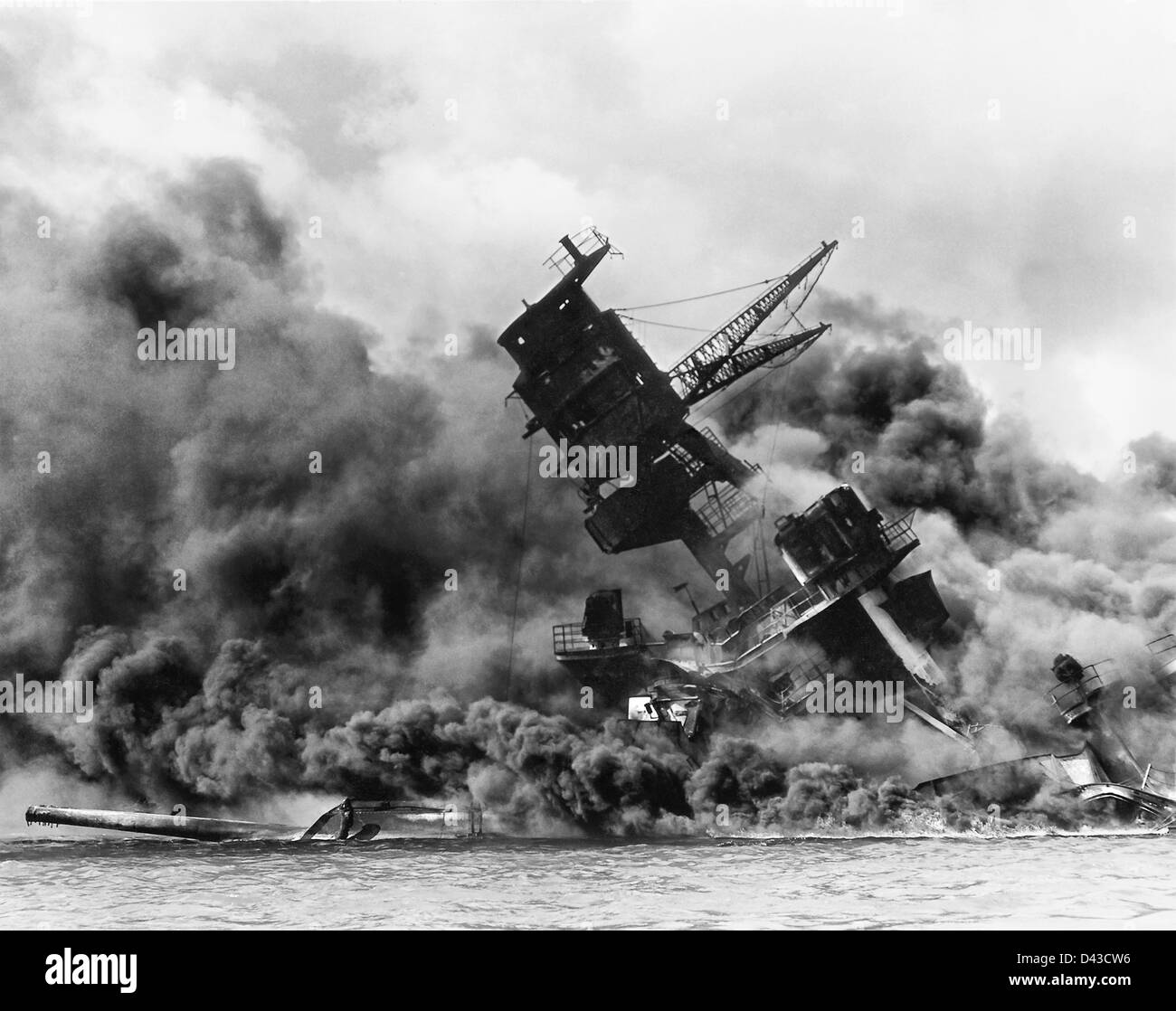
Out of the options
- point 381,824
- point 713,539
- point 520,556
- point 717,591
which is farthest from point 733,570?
point 381,824

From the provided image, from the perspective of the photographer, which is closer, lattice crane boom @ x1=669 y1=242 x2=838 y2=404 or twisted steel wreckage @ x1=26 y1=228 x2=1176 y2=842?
twisted steel wreckage @ x1=26 y1=228 x2=1176 y2=842

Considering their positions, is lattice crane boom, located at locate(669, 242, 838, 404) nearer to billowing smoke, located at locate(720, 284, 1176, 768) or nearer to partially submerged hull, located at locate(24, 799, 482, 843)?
billowing smoke, located at locate(720, 284, 1176, 768)

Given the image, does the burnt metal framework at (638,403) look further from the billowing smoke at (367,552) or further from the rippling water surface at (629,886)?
the rippling water surface at (629,886)

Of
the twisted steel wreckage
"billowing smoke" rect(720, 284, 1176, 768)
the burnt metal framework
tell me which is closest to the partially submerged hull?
the twisted steel wreckage

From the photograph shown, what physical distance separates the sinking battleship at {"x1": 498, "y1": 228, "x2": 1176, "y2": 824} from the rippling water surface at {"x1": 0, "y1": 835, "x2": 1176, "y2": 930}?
1.30 meters

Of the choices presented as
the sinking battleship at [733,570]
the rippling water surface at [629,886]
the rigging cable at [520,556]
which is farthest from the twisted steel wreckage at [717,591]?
the rippling water surface at [629,886]

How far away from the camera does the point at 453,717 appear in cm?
1324

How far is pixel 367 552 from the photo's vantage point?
1380 centimetres

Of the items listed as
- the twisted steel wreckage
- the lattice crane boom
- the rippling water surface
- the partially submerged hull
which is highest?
the lattice crane boom

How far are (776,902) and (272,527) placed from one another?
7.59m

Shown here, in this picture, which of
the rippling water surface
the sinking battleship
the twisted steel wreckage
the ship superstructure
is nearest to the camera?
the rippling water surface

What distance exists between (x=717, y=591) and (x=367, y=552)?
14.2ft

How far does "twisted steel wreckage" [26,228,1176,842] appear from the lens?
12609 mm
